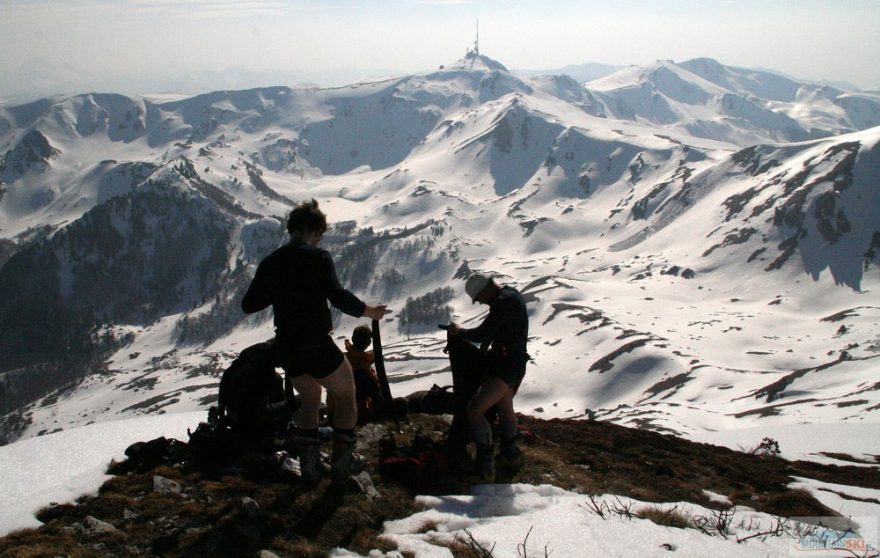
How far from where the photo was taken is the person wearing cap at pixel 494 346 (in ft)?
39.5

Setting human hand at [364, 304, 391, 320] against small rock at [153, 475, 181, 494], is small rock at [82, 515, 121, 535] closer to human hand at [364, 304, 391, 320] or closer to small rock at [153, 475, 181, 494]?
small rock at [153, 475, 181, 494]

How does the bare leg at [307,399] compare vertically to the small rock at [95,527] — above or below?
above

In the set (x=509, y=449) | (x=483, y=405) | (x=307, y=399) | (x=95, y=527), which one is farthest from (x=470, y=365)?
(x=95, y=527)

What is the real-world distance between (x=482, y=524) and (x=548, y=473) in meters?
3.40

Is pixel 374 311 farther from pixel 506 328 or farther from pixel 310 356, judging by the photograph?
pixel 506 328

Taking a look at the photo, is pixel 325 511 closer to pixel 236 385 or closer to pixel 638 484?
pixel 236 385

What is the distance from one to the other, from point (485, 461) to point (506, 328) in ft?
9.09

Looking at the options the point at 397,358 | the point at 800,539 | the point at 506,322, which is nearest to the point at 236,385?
the point at 506,322

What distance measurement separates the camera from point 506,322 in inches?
476

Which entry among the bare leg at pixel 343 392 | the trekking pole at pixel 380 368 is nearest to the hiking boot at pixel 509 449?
the trekking pole at pixel 380 368

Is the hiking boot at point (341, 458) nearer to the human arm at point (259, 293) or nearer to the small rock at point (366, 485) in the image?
the small rock at point (366, 485)

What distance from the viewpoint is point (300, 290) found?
9.72m

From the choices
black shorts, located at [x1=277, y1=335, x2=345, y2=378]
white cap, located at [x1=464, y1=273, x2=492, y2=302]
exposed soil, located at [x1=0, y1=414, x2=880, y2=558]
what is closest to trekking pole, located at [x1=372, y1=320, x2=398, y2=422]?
exposed soil, located at [x1=0, y1=414, x2=880, y2=558]

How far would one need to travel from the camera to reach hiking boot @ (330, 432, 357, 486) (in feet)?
34.6
